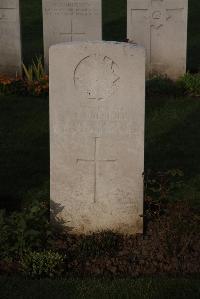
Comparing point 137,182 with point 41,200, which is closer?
point 137,182

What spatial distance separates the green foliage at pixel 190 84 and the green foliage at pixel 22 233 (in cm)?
638

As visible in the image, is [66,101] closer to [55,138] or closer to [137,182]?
[55,138]

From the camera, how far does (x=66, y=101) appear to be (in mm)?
5523

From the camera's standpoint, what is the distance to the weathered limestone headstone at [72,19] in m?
12.0

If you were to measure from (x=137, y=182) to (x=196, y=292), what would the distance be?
4.48 feet

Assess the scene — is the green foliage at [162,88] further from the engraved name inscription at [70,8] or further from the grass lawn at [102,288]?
the grass lawn at [102,288]

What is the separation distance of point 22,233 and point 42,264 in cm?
34

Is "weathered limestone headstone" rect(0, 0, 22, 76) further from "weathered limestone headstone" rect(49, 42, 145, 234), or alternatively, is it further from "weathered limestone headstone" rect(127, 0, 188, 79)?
"weathered limestone headstone" rect(49, 42, 145, 234)

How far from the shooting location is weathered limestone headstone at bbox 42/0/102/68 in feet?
39.4

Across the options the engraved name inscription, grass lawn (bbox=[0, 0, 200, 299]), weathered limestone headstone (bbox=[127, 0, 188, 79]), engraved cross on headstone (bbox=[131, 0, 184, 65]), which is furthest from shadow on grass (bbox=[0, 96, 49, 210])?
engraved cross on headstone (bbox=[131, 0, 184, 65])

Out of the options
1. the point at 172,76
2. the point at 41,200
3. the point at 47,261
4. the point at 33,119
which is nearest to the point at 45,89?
the point at 33,119

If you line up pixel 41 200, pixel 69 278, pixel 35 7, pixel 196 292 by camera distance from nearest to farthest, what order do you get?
pixel 196 292 → pixel 69 278 → pixel 41 200 → pixel 35 7

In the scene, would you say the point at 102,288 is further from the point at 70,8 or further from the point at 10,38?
the point at 10,38

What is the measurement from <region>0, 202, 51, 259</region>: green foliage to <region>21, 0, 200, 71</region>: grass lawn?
8772 millimetres
